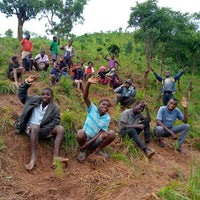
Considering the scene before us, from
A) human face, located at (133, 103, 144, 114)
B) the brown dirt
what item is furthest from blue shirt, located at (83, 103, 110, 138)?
human face, located at (133, 103, 144, 114)

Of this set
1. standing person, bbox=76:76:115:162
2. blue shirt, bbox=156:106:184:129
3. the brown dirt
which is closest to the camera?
the brown dirt

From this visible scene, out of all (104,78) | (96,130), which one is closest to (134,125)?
(96,130)

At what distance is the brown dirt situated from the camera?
8.57 ft

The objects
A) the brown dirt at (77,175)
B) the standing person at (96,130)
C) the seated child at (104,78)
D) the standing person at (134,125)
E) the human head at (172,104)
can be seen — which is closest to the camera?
the brown dirt at (77,175)

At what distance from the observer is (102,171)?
3281 mm

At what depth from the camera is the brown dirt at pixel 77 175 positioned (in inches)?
103

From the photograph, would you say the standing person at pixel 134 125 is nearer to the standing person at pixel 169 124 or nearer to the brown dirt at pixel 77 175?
the brown dirt at pixel 77 175

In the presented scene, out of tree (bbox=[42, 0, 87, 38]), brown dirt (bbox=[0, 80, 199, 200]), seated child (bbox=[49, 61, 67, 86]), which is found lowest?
brown dirt (bbox=[0, 80, 199, 200])

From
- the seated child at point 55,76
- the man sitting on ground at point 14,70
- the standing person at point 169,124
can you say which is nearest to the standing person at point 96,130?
the standing person at point 169,124

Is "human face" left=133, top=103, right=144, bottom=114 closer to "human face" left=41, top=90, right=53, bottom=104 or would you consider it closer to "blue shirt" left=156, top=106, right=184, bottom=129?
"blue shirt" left=156, top=106, right=184, bottom=129

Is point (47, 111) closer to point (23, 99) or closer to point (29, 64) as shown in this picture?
point (23, 99)

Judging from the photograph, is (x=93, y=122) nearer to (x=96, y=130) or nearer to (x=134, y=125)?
(x=96, y=130)

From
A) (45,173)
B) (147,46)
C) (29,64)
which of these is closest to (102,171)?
(45,173)

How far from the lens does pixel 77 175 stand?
3.15 m
